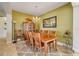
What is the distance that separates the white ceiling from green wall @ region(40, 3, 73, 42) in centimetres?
8

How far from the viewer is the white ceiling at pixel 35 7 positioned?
7.15 ft

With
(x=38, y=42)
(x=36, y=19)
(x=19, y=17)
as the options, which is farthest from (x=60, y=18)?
(x=19, y=17)

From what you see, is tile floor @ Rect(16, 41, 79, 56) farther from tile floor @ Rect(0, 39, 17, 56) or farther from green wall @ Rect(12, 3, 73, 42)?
green wall @ Rect(12, 3, 73, 42)

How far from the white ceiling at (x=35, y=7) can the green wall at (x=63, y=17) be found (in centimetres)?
8

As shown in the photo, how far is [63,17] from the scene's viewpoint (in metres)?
2.19

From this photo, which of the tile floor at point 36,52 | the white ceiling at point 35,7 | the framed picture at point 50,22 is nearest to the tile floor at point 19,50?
the tile floor at point 36,52

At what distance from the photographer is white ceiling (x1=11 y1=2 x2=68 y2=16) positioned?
218 cm

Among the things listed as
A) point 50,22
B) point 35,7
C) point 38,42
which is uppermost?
point 35,7

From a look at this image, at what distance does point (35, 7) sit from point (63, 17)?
23.5 inches

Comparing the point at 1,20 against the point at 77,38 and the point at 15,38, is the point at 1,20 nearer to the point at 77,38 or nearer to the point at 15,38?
the point at 15,38

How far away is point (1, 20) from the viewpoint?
2207 mm

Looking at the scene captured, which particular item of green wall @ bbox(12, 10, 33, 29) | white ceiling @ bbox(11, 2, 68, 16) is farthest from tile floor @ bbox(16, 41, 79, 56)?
white ceiling @ bbox(11, 2, 68, 16)

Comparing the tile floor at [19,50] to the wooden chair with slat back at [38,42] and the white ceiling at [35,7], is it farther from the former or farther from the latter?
the white ceiling at [35,7]

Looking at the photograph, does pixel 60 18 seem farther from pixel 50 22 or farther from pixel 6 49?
pixel 6 49
